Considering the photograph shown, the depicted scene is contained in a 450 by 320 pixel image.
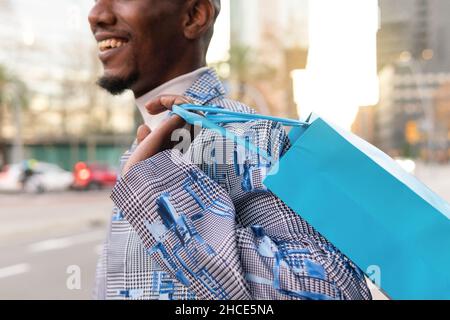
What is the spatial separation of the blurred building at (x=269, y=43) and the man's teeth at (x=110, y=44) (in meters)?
24.8

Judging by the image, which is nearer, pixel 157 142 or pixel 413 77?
pixel 157 142

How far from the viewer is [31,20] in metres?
38.2

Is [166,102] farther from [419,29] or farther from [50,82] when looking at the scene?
[50,82]

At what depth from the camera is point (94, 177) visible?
24953 mm

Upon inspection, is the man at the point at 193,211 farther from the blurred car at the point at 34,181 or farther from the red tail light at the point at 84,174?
the red tail light at the point at 84,174

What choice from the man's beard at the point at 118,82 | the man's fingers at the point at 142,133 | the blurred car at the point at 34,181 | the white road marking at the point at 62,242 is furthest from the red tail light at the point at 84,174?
the man's fingers at the point at 142,133

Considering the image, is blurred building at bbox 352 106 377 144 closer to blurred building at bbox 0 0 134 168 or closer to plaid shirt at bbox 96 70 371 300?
plaid shirt at bbox 96 70 371 300

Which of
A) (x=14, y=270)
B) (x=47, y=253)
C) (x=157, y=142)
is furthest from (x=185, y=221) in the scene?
(x=47, y=253)

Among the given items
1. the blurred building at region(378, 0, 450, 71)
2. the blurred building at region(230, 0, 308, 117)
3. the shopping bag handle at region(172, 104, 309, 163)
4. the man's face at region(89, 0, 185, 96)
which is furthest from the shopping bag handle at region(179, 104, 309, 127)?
the blurred building at region(230, 0, 308, 117)

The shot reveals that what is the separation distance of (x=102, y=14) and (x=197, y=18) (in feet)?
0.55

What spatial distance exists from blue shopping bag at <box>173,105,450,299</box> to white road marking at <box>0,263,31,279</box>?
753 cm

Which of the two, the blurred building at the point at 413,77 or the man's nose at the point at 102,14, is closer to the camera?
the man's nose at the point at 102,14

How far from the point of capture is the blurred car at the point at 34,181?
23.2m

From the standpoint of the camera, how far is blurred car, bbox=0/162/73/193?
23188 mm
